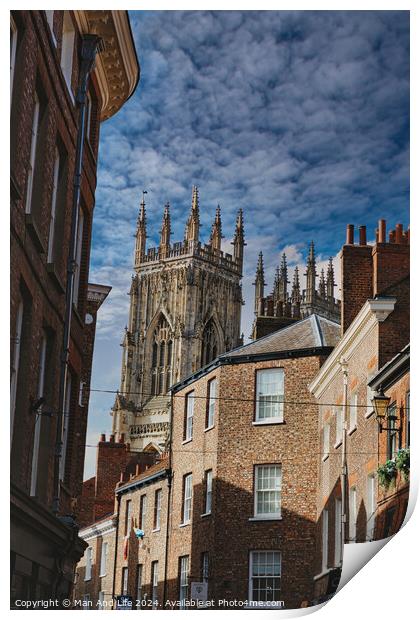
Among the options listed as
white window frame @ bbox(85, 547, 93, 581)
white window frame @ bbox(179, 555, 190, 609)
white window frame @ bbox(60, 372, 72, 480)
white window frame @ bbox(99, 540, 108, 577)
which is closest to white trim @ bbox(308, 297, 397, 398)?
white window frame @ bbox(179, 555, 190, 609)

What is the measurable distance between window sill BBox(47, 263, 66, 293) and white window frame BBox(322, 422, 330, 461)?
728 cm

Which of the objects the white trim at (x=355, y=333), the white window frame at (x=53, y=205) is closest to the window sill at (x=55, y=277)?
the white window frame at (x=53, y=205)

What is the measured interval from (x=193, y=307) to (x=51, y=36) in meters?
14.5

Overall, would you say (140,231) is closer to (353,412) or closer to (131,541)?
(353,412)

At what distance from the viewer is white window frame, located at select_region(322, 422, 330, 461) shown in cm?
2084

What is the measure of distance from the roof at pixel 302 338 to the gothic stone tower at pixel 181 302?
1063 mm

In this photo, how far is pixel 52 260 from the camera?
15.1m

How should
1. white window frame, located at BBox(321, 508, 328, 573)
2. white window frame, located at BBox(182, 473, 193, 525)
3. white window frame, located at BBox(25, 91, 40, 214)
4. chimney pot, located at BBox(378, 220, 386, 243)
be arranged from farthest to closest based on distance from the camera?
white window frame, located at BBox(182, 473, 193, 525) → white window frame, located at BBox(321, 508, 328, 573) → chimney pot, located at BBox(378, 220, 386, 243) → white window frame, located at BBox(25, 91, 40, 214)

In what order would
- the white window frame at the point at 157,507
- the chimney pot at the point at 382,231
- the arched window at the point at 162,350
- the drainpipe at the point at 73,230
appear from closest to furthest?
the chimney pot at the point at 382,231, the drainpipe at the point at 73,230, the white window frame at the point at 157,507, the arched window at the point at 162,350

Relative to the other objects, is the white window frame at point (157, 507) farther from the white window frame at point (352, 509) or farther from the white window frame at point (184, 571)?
the white window frame at point (352, 509)

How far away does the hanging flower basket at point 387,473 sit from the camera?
16.7 metres

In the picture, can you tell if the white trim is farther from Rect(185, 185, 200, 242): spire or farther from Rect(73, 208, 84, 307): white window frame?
Rect(73, 208, 84, 307): white window frame

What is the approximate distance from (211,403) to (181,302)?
15.8 ft

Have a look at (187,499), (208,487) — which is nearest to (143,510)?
(187,499)
